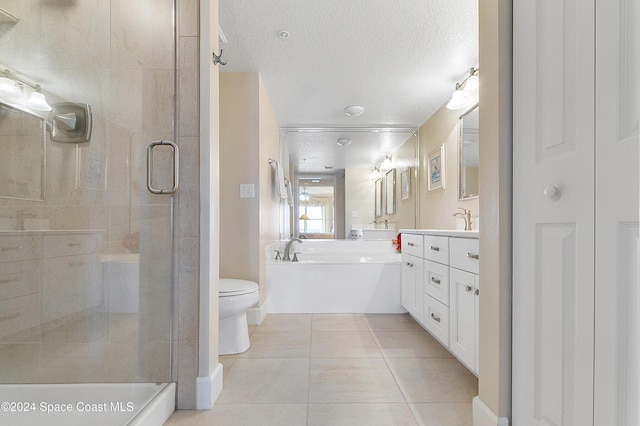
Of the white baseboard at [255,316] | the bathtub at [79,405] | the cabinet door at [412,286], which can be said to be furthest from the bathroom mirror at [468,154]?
the bathtub at [79,405]

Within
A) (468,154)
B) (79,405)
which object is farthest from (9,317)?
(468,154)

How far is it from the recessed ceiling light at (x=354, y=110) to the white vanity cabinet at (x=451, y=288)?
1.52 m

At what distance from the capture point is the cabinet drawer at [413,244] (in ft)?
7.68

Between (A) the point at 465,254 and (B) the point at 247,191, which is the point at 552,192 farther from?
(B) the point at 247,191

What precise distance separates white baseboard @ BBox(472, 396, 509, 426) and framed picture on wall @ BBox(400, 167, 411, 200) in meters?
2.73

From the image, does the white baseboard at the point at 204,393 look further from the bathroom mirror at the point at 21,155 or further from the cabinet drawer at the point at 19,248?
the bathroom mirror at the point at 21,155

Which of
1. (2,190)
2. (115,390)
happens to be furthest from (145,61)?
(115,390)

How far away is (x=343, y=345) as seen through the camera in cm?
215

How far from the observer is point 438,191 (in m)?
3.20

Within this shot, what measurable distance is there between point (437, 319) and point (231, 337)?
135cm

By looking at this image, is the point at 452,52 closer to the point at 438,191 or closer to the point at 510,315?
the point at 438,191

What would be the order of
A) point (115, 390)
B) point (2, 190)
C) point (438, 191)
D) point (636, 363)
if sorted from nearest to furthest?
point (636, 363) → point (2, 190) → point (115, 390) → point (438, 191)

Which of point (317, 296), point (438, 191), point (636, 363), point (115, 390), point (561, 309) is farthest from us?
point (438, 191)

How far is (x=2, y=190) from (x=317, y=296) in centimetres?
236
